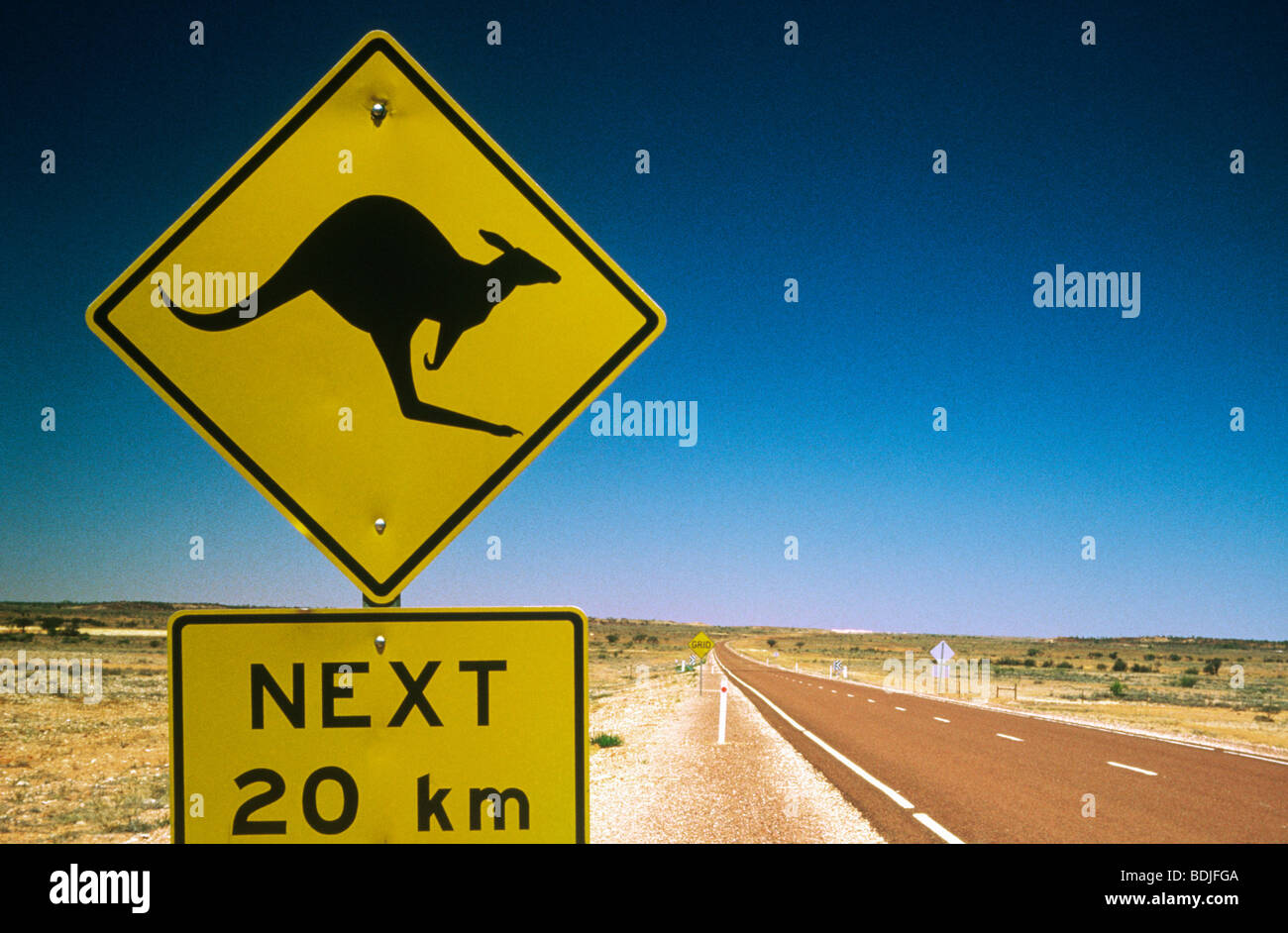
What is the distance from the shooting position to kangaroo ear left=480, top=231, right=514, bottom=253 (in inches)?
67.4

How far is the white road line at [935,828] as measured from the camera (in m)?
7.76

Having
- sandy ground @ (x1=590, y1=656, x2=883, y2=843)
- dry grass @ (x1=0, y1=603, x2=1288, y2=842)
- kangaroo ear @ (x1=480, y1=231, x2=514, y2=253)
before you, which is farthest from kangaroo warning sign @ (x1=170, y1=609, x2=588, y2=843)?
sandy ground @ (x1=590, y1=656, x2=883, y2=843)

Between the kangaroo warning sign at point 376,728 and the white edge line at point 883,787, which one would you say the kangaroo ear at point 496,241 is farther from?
the white edge line at point 883,787

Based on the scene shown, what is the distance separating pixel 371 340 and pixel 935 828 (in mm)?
8748

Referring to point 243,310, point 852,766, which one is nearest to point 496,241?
point 243,310

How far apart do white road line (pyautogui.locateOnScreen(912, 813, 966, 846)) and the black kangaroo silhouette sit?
775 cm

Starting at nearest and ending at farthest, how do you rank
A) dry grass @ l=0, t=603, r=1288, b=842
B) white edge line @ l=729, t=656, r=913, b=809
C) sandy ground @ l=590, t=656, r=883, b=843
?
1. sandy ground @ l=590, t=656, r=883, b=843
2. white edge line @ l=729, t=656, r=913, b=809
3. dry grass @ l=0, t=603, r=1288, b=842

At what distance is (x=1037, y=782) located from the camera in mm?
11773

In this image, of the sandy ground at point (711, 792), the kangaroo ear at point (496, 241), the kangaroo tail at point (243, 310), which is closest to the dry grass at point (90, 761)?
the kangaroo tail at point (243, 310)

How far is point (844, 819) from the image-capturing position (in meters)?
8.92

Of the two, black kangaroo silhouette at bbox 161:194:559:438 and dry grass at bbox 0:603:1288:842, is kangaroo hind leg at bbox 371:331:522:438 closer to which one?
black kangaroo silhouette at bbox 161:194:559:438
